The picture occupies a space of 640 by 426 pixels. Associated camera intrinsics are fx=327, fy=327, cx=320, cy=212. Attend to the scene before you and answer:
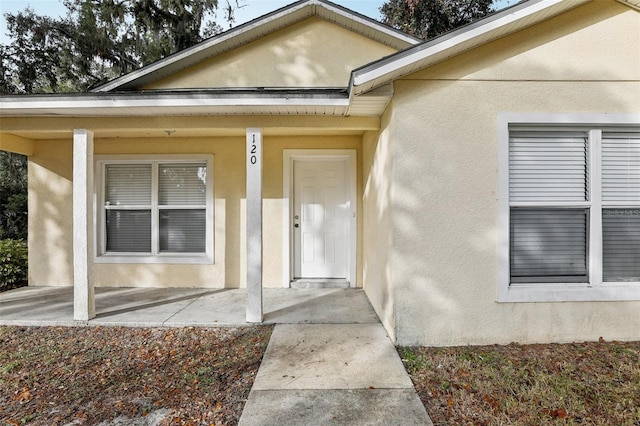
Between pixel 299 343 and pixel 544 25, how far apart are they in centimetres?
432

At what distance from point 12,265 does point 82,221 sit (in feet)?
10.8

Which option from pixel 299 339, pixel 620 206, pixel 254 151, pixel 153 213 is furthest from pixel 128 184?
pixel 620 206

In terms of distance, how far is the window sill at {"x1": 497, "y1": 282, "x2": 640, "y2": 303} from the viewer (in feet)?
11.6

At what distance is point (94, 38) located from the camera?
385 inches

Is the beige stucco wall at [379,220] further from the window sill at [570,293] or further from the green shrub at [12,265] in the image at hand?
the green shrub at [12,265]

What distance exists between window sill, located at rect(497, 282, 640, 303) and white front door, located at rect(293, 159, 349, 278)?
9.43 feet

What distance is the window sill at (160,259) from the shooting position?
5801mm

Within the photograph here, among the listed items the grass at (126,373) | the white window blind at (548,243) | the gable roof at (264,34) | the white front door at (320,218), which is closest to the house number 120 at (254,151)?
the white front door at (320,218)

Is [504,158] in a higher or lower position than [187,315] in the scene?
higher

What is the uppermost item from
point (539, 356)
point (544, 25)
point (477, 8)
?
point (477, 8)

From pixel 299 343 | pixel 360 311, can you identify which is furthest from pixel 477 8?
pixel 299 343

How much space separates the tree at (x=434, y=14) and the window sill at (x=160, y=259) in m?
11.8

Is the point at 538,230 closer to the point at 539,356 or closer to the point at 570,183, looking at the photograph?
the point at 570,183

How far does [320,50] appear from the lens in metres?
6.07
